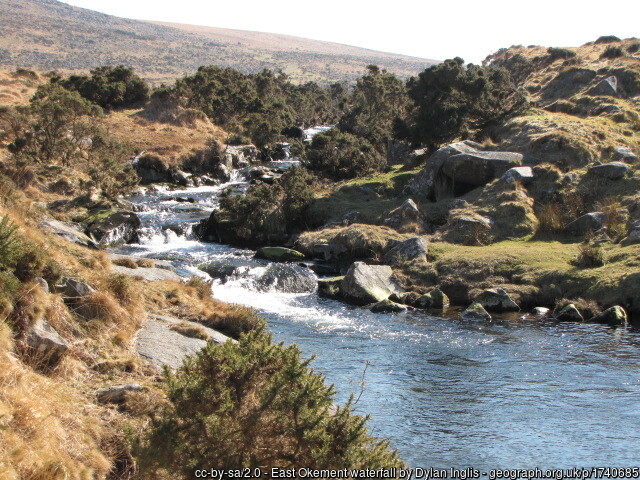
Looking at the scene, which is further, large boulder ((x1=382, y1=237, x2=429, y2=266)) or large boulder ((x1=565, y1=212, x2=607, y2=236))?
large boulder ((x1=565, y1=212, x2=607, y2=236))

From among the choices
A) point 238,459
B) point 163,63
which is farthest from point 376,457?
point 163,63

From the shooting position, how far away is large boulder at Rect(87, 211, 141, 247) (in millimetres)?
28312

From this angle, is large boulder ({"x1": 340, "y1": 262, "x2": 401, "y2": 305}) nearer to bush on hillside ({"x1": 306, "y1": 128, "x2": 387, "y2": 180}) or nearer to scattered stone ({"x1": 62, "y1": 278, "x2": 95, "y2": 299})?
scattered stone ({"x1": 62, "y1": 278, "x2": 95, "y2": 299})

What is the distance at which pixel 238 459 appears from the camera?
21.7 ft

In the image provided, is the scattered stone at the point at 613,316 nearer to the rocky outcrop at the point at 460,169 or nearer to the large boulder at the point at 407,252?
the large boulder at the point at 407,252

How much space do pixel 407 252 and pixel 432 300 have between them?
3687 millimetres

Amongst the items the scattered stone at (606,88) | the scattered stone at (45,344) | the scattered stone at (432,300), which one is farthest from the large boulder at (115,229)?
the scattered stone at (606,88)

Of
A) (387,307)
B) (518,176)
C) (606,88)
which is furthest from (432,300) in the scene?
(606,88)

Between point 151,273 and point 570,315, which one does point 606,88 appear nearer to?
point 570,315

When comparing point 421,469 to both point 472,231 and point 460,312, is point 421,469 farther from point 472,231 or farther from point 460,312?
point 472,231

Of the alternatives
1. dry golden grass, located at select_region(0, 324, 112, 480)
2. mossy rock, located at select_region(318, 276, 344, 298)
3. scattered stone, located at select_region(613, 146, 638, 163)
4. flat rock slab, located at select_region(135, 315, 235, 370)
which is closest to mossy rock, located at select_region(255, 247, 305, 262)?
mossy rock, located at select_region(318, 276, 344, 298)

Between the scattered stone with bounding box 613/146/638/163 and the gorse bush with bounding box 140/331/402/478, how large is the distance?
27.9 metres

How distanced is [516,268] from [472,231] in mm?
4523

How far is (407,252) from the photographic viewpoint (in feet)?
82.7
